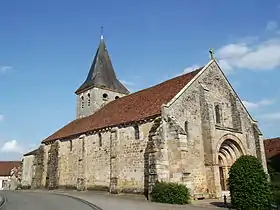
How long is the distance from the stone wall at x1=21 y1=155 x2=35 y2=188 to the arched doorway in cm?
2237

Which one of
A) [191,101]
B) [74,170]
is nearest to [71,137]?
[74,170]

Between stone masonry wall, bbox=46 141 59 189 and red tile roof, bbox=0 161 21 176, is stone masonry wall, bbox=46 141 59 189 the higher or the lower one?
the lower one

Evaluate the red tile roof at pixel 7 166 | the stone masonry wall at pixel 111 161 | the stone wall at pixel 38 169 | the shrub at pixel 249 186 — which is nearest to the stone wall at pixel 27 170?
the stone wall at pixel 38 169

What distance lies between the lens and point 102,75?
1447 inches

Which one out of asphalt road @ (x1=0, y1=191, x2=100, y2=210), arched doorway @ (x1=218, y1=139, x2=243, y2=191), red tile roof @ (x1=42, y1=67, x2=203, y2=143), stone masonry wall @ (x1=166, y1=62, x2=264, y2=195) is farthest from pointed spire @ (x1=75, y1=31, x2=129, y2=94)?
asphalt road @ (x1=0, y1=191, x2=100, y2=210)

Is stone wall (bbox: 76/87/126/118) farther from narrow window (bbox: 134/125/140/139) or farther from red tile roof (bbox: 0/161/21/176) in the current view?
red tile roof (bbox: 0/161/21/176)

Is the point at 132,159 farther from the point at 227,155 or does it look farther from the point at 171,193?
the point at 227,155

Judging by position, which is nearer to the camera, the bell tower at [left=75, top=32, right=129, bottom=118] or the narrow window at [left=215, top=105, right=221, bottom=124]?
the narrow window at [left=215, top=105, right=221, bottom=124]

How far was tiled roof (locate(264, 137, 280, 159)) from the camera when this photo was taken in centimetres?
3417

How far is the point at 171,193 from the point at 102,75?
22270 millimetres

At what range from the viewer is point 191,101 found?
72.5ft

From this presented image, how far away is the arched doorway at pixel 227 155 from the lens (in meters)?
23.7

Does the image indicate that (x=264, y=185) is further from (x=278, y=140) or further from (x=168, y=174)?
(x=278, y=140)

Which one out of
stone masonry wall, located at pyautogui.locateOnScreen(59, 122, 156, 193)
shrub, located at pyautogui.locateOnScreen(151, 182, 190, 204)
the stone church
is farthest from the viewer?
stone masonry wall, located at pyautogui.locateOnScreen(59, 122, 156, 193)
